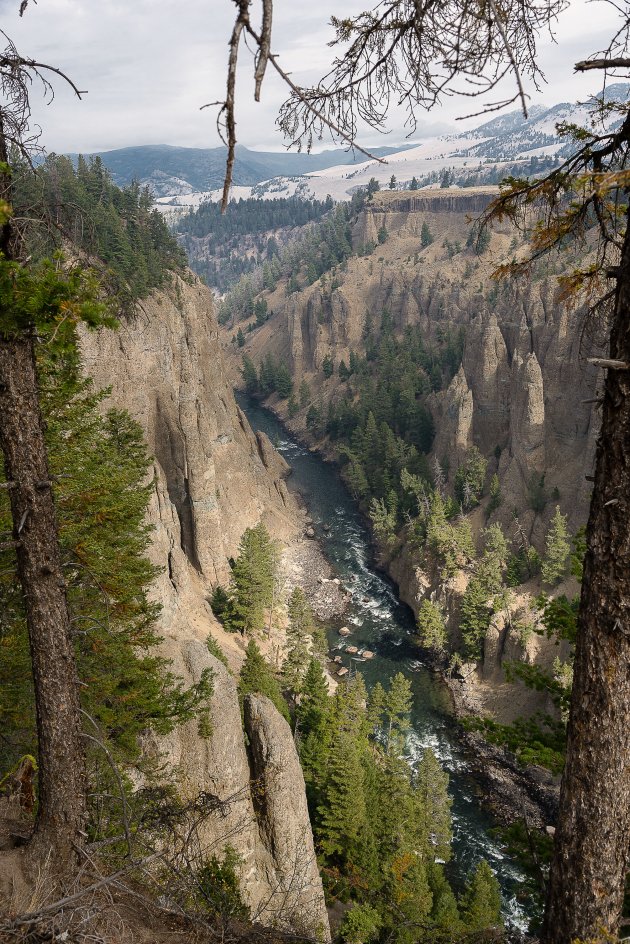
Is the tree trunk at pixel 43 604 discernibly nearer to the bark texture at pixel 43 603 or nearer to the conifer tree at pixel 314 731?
the bark texture at pixel 43 603

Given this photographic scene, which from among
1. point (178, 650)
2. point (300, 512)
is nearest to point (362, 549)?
point (300, 512)

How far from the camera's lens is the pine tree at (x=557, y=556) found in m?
42.2

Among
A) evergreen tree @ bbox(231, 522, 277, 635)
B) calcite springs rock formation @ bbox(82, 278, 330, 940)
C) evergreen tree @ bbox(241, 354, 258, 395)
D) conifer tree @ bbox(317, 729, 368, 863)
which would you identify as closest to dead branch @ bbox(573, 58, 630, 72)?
calcite springs rock formation @ bbox(82, 278, 330, 940)

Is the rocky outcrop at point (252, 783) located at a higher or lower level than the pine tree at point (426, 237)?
lower

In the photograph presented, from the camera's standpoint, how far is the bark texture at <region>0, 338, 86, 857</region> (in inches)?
215

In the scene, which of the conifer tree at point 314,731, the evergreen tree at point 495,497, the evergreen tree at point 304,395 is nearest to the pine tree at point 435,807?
the conifer tree at point 314,731

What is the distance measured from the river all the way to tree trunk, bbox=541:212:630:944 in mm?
7862

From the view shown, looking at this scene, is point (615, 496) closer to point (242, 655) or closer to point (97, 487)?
point (97, 487)

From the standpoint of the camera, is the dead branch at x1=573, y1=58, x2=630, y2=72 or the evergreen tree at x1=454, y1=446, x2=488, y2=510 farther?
the evergreen tree at x1=454, y1=446, x2=488, y2=510

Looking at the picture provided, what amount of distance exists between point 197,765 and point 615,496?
16.1 meters

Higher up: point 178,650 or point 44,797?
point 44,797

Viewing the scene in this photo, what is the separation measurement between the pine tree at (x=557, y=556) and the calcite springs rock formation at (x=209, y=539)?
23.9 metres

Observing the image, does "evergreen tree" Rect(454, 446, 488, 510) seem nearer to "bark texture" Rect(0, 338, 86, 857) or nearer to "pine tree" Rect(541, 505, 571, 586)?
"pine tree" Rect(541, 505, 571, 586)

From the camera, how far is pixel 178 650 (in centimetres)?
2003
